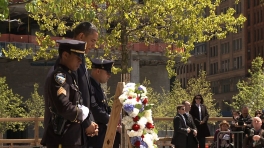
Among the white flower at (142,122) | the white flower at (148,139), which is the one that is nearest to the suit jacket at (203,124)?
the white flower at (148,139)

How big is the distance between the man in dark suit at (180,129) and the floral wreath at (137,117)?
10143 millimetres

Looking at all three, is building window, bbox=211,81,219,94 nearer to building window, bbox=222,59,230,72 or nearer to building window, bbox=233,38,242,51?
building window, bbox=222,59,230,72

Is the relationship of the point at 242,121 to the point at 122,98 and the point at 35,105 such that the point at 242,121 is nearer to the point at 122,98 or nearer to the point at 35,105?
the point at 122,98

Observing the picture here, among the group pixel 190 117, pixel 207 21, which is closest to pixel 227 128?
pixel 190 117

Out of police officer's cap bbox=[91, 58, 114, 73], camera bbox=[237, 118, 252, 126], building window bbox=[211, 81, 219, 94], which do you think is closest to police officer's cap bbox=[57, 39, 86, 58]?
police officer's cap bbox=[91, 58, 114, 73]

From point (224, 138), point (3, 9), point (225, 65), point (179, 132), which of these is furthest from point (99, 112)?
point (225, 65)

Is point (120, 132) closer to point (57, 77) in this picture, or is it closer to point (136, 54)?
point (57, 77)

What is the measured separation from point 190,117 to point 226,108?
101686mm

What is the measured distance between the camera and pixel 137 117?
9977 millimetres

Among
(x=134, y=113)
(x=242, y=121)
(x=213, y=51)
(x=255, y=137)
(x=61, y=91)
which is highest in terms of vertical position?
(x=213, y=51)

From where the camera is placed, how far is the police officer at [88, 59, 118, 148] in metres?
9.66

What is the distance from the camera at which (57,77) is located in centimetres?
751

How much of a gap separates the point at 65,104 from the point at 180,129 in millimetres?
13164

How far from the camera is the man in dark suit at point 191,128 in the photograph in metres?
20.5
